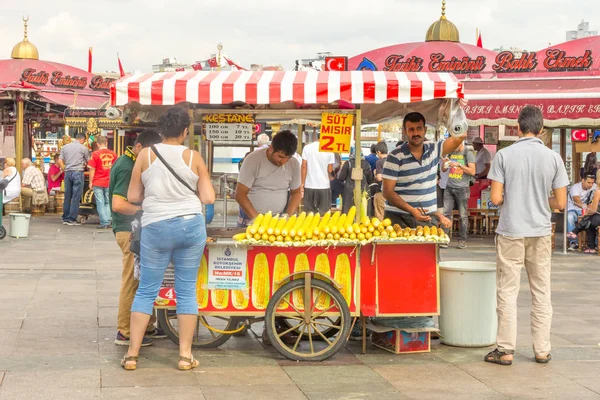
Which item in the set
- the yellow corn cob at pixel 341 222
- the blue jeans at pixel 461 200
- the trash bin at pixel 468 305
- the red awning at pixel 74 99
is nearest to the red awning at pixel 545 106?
the blue jeans at pixel 461 200

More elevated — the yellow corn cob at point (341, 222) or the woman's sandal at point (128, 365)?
the yellow corn cob at point (341, 222)

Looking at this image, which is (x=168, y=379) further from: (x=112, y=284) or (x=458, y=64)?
(x=458, y=64)

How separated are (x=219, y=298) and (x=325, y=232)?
99 cm

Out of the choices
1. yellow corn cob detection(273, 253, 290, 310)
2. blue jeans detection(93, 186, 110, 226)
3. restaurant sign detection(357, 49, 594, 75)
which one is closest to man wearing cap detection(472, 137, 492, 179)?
restaurant sign detection(357, 49, 594, 75)

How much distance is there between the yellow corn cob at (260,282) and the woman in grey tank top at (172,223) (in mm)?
555

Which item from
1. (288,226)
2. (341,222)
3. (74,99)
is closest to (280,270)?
(288,226)

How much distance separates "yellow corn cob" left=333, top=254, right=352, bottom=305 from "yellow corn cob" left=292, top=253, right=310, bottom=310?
0.24 m

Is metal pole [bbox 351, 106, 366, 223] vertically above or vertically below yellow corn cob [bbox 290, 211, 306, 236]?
above

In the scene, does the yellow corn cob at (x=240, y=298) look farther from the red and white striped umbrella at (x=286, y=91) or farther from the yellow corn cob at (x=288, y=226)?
the red and white striped umbrella at (x=286, y=91)

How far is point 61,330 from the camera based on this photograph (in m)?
8.22

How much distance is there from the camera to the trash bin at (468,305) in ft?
24.8

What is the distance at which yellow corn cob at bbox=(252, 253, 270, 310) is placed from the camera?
7207 millimetres

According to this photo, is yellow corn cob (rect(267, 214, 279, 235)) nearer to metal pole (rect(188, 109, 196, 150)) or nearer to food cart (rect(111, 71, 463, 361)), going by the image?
food cart (rect(111, 71, 463, 361))

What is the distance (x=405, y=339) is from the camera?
746cm
